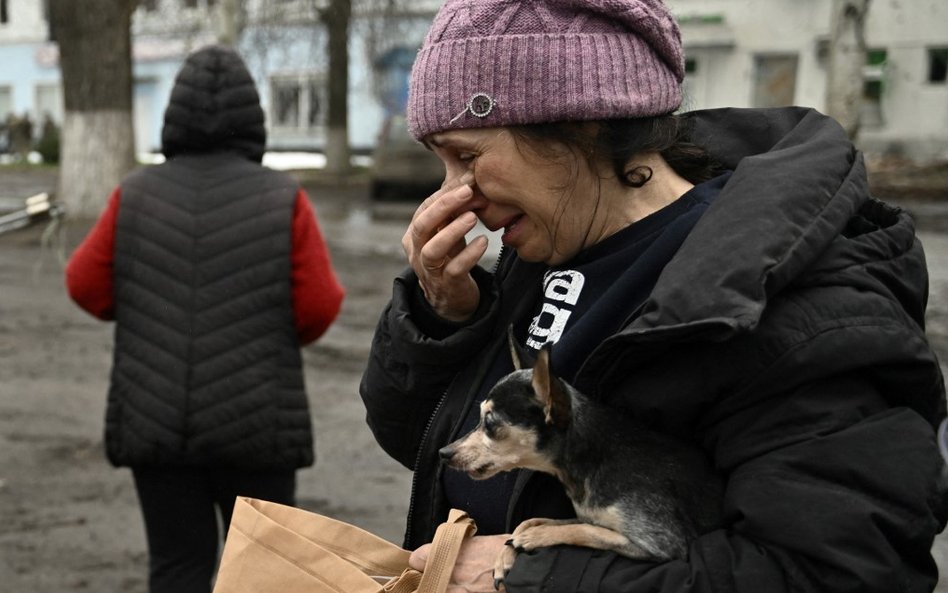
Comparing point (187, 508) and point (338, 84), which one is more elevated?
point (187, 508)

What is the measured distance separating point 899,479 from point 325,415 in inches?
211

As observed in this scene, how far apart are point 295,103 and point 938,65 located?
1810 cm

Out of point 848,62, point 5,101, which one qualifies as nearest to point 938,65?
point 848,62

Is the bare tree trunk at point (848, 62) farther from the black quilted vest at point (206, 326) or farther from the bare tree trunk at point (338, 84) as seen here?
the black quilted vest at point (206, 326)

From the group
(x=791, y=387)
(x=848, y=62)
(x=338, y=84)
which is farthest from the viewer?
(x=338, y=84)

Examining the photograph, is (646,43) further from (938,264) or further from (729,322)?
(938,264)

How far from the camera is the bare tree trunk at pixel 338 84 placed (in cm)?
2233

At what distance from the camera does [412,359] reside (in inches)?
74.6

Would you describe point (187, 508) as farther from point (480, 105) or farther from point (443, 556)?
point (480, 105)

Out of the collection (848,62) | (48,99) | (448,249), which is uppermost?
(448,249)

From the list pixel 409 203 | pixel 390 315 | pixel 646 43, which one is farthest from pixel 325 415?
pixel 409 203

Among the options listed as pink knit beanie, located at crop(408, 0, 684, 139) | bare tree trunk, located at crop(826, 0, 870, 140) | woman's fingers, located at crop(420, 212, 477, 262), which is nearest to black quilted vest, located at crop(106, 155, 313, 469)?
woman's fingers, located at crop(420, 212, 477, 262)

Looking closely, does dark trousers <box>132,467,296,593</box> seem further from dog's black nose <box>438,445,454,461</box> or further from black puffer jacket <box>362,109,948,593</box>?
black puffer jacket <box>362,109,948,593</box>

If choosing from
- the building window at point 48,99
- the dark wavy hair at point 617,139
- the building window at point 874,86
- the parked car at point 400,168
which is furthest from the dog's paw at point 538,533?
the building window at point 48,99
